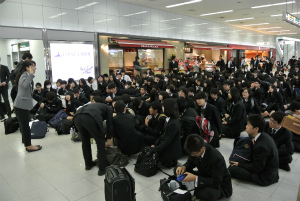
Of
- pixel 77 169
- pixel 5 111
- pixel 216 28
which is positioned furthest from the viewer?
Answer: pixel 216 28

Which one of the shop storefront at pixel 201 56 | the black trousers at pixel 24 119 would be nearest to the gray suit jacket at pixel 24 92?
the black trousers at pixel 24 119

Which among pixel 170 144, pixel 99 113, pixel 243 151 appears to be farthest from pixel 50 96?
pixel 243 151

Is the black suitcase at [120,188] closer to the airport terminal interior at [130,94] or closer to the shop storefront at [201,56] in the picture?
the airport terminal interior at [130,94]

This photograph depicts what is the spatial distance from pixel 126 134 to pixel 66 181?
121 centimetres

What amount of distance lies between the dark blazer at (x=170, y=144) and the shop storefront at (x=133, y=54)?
342 inches

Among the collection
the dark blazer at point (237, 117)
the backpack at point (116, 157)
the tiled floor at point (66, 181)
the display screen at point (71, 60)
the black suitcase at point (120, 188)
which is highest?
the display screen at point (71, 60)

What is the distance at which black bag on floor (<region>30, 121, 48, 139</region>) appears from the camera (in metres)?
5.67

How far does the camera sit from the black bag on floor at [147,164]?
3650 millimetres

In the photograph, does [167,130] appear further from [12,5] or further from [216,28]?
[216,28]

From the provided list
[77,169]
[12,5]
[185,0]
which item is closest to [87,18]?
[12,5]

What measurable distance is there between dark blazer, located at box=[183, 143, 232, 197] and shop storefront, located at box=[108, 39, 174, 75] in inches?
382

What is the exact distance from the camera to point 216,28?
19.5m

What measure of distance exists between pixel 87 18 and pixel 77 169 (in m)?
8.67

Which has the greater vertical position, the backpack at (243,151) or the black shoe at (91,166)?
the backpack at (243,151)
